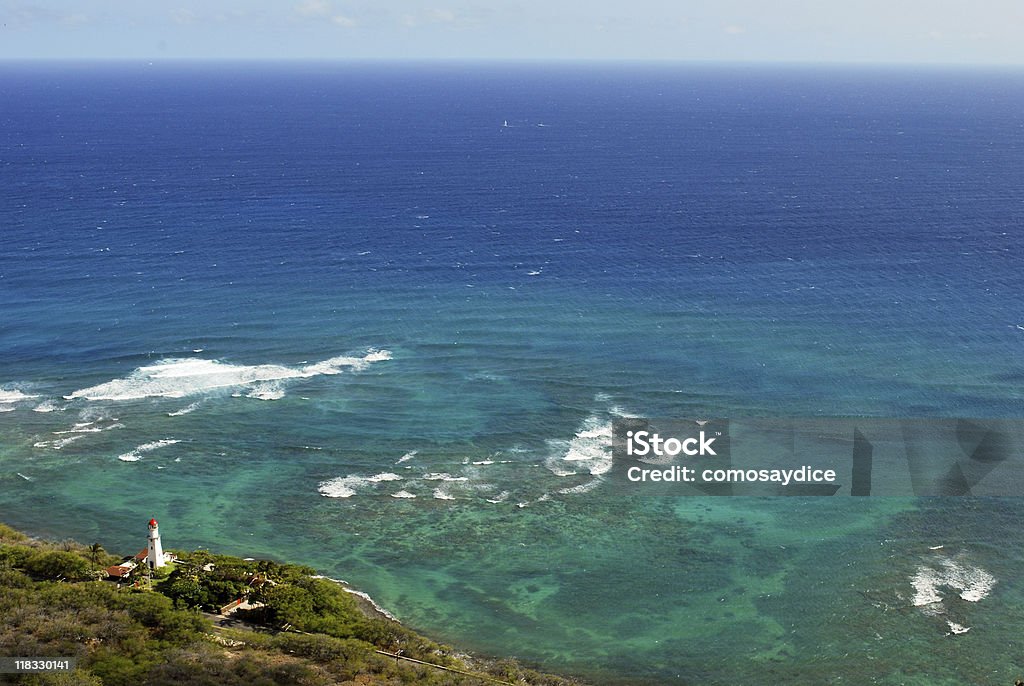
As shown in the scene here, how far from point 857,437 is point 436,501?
35141 mm

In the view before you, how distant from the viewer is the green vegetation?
4978 centimetres

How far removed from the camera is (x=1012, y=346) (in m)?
104

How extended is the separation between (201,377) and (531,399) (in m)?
30.9

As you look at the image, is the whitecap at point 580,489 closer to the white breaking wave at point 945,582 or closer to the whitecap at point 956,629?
the white breaking wave at point 945,582

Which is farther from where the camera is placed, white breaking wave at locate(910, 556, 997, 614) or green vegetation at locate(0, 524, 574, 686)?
white breaking wave at locate(910, 556, 997, 614)

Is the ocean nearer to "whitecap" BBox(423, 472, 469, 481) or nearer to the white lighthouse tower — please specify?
"whitecap" BBox(423, 472, 469, 481)

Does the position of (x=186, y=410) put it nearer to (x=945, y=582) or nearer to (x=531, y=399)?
(x=531, y=399)

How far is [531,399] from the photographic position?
91750mm

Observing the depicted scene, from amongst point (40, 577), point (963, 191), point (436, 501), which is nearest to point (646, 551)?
point (436, 501)

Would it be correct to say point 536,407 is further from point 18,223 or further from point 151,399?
point 18,223

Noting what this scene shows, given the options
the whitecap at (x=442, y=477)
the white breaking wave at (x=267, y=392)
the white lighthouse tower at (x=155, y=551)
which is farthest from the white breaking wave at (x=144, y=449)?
the whitecap at (x=442, y=477)

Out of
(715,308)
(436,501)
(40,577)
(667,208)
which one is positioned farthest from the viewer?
(667,208)

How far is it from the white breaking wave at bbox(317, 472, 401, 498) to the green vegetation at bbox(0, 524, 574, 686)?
460 inches

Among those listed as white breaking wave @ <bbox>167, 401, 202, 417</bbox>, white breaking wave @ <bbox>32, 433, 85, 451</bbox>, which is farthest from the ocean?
white breaking wave @ <bbox>167, 401, 202, 417</bbox>
